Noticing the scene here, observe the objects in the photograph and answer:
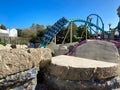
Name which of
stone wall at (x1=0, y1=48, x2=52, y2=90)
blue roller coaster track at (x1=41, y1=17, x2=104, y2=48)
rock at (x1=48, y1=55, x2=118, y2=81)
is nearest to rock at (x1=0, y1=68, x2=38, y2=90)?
stone wall at (x1=0, y1=48, x2=52, y2=90)

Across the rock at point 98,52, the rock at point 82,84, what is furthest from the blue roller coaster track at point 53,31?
the rock at point 82,84

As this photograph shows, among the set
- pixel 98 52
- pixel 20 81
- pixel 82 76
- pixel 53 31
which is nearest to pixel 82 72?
pixel 82 76

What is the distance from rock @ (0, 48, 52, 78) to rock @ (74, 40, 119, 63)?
1404 millimetres

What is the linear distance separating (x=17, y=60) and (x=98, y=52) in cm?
204

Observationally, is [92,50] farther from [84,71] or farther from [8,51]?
[8,51]

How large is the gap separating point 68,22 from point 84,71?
1272cm

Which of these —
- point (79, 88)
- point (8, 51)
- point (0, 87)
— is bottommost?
point (79, 88)

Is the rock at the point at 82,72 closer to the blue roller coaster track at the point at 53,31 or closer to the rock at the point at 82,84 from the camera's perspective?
the rock at the point at 82,84

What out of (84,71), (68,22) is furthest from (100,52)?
(68,22)

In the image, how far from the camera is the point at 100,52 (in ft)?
10.5

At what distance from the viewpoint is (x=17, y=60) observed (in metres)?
1.45

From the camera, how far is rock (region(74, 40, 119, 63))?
298 cm

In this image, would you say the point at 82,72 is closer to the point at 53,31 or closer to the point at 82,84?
the point at 82,84

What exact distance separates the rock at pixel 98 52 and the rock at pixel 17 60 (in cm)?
140
